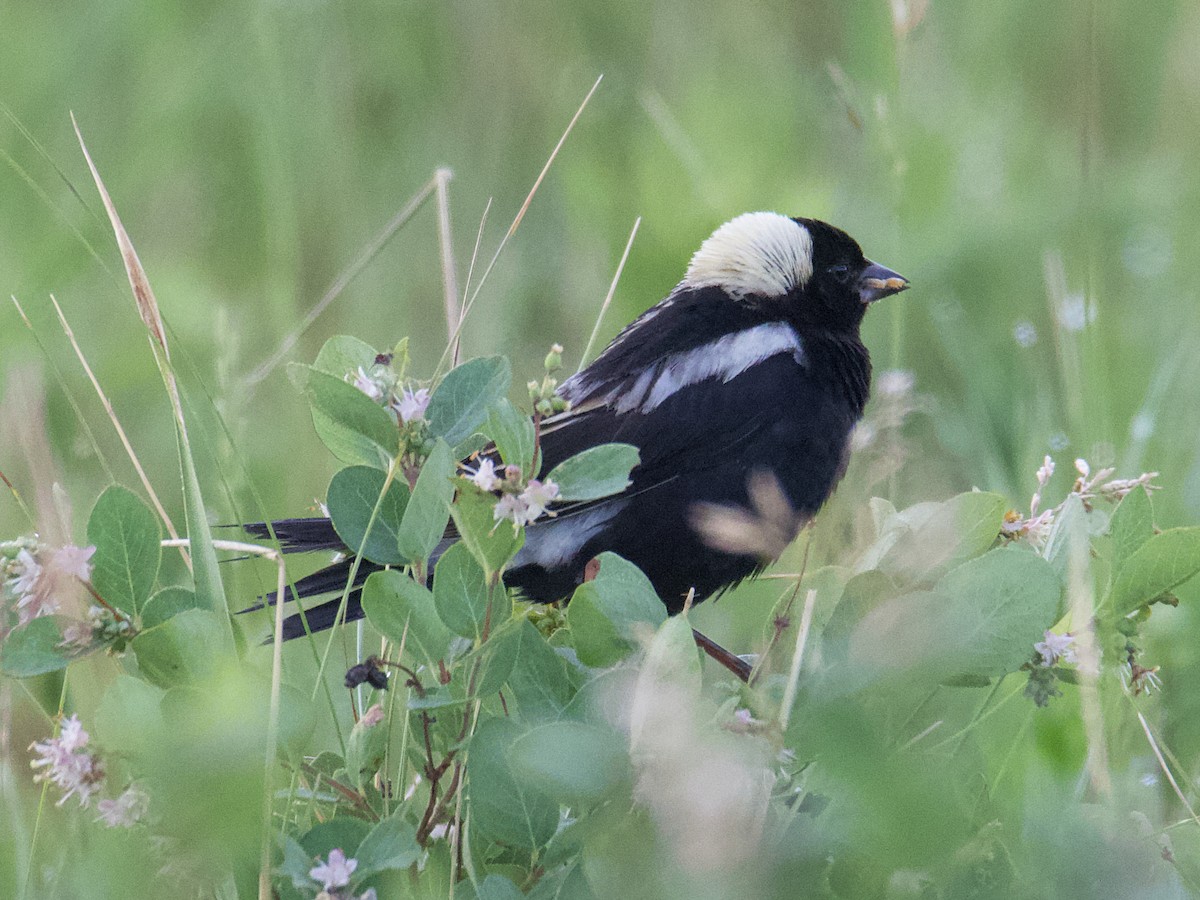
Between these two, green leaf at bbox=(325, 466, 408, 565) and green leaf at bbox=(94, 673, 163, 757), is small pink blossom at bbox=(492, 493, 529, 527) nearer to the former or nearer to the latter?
green leaf at bbox=(325, 466, 408, 565)

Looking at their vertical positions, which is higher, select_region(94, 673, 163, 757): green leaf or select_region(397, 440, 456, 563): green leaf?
select_region(397, 440, 456, 563): green leaf

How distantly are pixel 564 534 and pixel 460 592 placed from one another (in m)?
1.12

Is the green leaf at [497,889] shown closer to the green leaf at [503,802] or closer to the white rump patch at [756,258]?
the green leaf at [503,802]

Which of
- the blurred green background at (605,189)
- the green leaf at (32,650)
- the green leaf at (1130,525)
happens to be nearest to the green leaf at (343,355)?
the green leaf at (32,650)

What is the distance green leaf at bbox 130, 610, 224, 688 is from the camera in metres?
1.12

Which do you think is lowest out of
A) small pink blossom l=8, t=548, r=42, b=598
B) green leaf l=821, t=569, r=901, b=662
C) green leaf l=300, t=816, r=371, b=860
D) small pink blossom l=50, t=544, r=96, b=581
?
green leaf l=300, t=816, r=371, b=860

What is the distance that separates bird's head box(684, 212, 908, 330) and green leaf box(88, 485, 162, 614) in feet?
4.97

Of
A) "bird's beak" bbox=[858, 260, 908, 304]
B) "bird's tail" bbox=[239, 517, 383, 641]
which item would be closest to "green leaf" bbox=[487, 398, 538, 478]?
"bird's tail" bbox=[239, 517, 383, 641]

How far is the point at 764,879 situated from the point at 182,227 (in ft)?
10.4

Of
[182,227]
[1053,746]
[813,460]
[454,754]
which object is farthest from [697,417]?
[182,227]

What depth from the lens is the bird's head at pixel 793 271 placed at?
2.59 m

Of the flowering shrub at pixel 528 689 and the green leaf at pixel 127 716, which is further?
the green leaf at pixel 127 716

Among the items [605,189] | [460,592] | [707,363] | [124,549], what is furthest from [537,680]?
[605,189]

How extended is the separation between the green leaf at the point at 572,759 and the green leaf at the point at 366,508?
0.31 m
